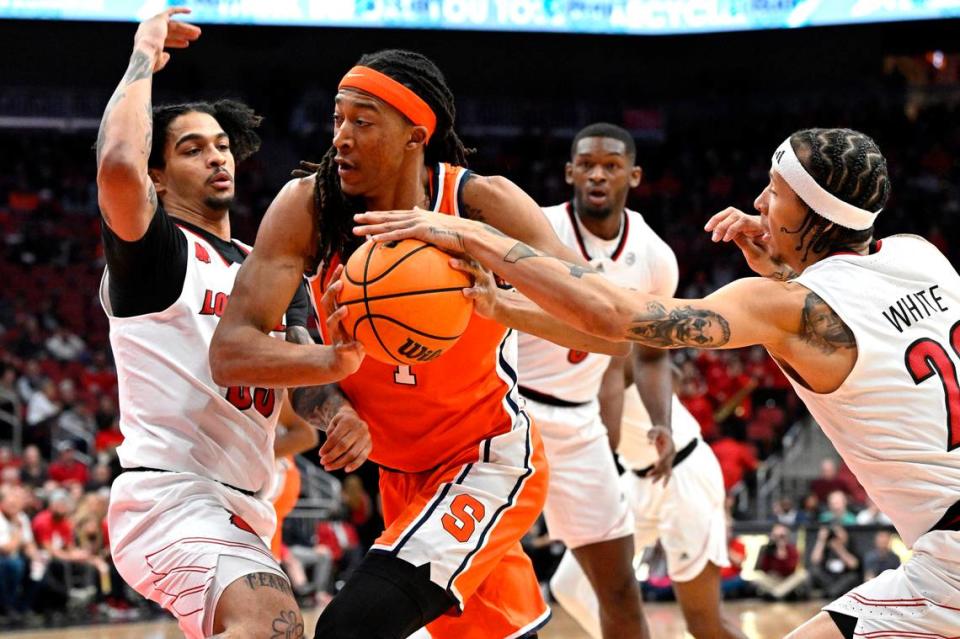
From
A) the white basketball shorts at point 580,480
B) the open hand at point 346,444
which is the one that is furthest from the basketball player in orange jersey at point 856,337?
the white basketball shorts at point 580,480

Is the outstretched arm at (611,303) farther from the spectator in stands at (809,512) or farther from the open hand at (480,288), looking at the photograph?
the spectator in stands at (809,512)

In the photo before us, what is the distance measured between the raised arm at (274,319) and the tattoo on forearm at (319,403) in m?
0.32

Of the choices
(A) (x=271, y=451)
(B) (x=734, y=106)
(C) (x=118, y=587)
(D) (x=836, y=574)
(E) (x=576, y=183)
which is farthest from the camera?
(B) (x=734, y=106)

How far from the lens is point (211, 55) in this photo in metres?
23.1

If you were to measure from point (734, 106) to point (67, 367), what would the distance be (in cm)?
1429

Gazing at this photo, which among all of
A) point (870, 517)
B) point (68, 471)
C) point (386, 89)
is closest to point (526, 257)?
point (386, 89)

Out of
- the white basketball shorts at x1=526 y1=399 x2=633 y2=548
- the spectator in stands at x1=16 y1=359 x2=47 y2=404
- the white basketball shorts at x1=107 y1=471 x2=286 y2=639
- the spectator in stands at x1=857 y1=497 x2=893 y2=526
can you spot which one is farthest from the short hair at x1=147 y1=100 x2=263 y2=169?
the spectator in stands at x1=16 y1=359 x2=47 y2=404

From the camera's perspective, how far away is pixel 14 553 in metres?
10.5

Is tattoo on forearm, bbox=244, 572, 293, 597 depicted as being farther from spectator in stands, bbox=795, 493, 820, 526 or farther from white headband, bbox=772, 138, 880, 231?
spectator in stands, bbox=795, 493, 820, 526

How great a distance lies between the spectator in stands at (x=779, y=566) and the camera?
12.0 metres

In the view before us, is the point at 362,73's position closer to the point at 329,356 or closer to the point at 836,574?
the point at 329,356

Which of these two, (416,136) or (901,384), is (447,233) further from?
(901,384)

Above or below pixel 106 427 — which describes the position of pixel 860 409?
above

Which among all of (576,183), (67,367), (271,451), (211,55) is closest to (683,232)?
(211,55)
